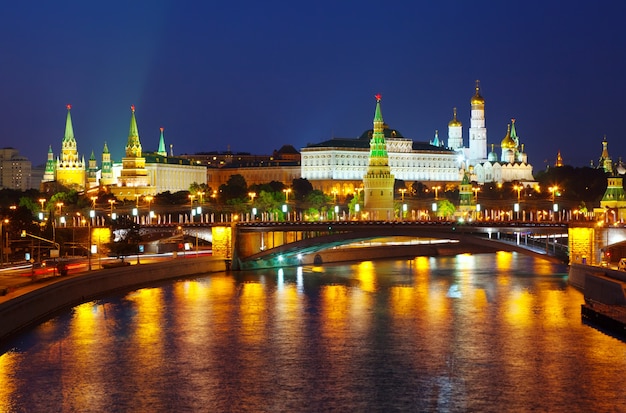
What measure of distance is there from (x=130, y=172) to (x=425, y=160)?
4196 centimetres

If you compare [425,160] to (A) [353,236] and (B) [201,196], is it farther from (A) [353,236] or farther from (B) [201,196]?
(A) [353,236]

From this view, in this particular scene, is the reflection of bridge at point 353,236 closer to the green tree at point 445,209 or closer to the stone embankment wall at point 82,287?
the stone embankment wall at point 82,287

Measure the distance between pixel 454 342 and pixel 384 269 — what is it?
31669 mm

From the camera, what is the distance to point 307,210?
402 ft

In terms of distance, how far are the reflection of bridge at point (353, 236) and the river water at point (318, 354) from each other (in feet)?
23.8

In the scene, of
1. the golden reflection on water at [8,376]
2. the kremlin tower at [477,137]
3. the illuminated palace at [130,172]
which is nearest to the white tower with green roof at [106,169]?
the illuminated palace at [130,172]

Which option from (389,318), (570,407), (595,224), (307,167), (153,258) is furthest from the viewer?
(307,167)

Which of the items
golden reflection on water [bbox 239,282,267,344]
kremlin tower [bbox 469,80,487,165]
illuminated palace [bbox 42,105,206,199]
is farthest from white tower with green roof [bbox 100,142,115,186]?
golden reflection on water [bbox 239,282,267,344]

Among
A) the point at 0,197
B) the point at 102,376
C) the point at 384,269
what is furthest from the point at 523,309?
the point at 0,197

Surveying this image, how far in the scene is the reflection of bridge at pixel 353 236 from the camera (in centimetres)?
6359

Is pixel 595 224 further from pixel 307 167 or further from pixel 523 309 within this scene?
pixel 307 167

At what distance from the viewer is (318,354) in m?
38.1

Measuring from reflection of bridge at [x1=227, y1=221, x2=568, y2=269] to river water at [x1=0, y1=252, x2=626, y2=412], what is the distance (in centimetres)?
727

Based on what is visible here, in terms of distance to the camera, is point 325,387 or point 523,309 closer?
point 325,387
